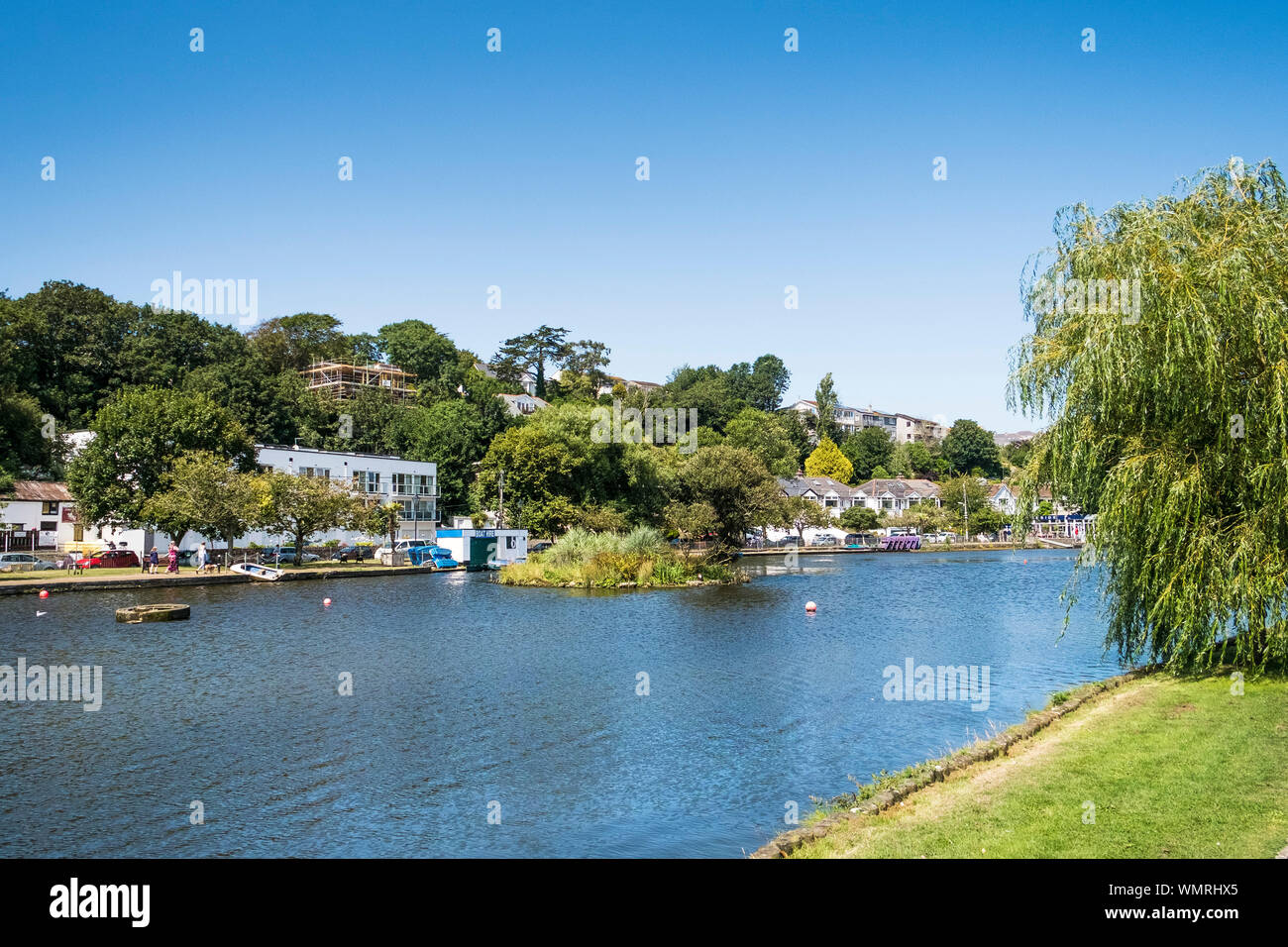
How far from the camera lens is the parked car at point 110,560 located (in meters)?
60.4

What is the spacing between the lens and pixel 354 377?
13275cm

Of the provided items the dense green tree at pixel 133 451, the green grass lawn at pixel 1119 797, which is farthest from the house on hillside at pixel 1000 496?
the green grass lawn at pixel 1119 797

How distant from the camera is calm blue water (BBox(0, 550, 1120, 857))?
590 inches

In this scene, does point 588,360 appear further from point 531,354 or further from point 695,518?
point 695,518

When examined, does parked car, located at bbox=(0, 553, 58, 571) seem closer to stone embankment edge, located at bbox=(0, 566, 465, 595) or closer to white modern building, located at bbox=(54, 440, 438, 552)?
white modern building, located at bbox=(54, 440, 438, 552)

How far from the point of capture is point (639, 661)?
30.6m

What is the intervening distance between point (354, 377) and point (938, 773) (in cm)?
12782

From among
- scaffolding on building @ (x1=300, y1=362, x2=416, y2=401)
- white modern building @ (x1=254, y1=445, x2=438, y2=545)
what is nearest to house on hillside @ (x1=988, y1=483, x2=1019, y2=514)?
scaffolding on building @ (x1=300, y1=362, x2=416, y2=401)

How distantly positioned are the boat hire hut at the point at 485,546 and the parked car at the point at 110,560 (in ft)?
73.7

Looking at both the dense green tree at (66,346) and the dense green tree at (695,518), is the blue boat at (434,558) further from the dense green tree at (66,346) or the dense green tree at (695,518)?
the dense green tree at (66,346)

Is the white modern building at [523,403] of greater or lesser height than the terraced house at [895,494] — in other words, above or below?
above

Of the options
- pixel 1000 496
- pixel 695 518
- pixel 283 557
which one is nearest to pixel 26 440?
pixel 283 557

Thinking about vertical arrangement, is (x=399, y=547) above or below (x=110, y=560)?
below
